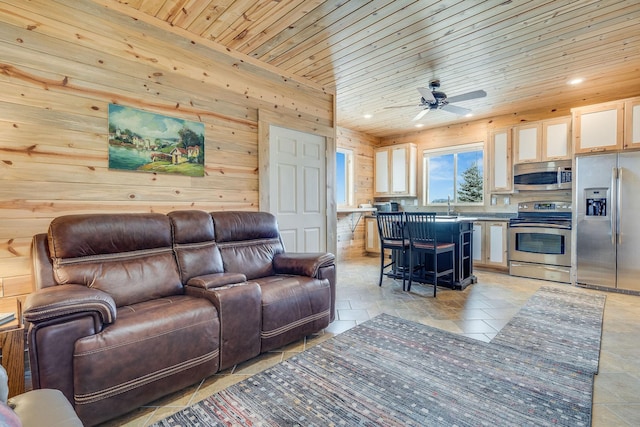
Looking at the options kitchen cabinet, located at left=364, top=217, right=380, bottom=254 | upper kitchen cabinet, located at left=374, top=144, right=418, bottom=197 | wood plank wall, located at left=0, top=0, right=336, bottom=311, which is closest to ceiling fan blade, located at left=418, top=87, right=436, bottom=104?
wood plank wall, located at left=0, top=0, right=336, bottom=311

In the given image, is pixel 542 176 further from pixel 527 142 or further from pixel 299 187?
pixel 299 187

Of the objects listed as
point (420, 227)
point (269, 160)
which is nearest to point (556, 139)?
point (420, 227)

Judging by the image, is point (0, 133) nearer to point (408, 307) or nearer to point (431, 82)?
point (408, 307)

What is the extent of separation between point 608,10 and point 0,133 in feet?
15.0

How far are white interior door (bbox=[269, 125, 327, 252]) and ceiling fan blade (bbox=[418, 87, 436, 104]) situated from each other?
54.4 inches

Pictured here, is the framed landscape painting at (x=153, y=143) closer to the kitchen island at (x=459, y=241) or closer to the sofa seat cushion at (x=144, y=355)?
the sofa seat cushion at (x=144, y=355)

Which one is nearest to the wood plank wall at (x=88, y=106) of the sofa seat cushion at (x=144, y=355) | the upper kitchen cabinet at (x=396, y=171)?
the sofa seat cushion at (x=144, y=355)

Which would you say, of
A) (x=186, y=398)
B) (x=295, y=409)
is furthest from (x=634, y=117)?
(x=186, y=398)

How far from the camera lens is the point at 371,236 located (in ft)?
21.7

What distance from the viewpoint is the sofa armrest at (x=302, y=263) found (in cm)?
270

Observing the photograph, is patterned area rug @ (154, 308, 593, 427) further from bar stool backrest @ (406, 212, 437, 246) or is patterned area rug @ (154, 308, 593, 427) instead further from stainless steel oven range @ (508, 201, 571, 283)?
stainless steel oven range @ (508, 201, 571, 283)

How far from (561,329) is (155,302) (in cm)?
335

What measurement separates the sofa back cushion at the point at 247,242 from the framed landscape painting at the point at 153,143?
59cm

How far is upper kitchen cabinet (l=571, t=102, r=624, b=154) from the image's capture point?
3.93 meters
